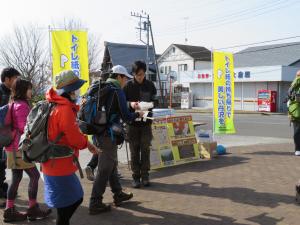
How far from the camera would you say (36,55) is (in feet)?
118

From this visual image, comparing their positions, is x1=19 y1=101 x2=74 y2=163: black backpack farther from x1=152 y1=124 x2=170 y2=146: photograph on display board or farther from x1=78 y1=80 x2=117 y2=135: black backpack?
x1=152 y1=124 x2=170 y2=146: photograph on display board

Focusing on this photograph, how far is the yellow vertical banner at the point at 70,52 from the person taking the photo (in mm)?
8039

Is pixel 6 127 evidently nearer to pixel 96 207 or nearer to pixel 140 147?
pixel 96 207

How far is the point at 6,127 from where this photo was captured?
4.57 meters

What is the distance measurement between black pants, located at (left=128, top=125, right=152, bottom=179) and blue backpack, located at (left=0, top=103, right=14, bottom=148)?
6.75 ft

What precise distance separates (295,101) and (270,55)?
114 ft

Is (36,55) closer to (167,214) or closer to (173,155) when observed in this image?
(173,155)

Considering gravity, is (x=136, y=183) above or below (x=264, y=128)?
below

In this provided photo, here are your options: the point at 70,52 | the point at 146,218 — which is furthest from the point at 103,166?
the point at 70,52

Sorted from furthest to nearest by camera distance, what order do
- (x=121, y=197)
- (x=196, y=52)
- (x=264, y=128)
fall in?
(x=196, y=52) < (x=264, y=128) < (x=121, y=197)

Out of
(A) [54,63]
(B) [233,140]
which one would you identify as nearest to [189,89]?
(B) [233,140]

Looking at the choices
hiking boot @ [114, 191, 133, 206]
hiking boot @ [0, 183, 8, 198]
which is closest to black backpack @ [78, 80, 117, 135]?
hiking boot @ [114, 191, 133, 206]

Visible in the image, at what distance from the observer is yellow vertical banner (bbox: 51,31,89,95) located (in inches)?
316

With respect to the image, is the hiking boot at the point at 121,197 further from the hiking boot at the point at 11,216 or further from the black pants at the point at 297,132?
the black pants at the point at 297,132
